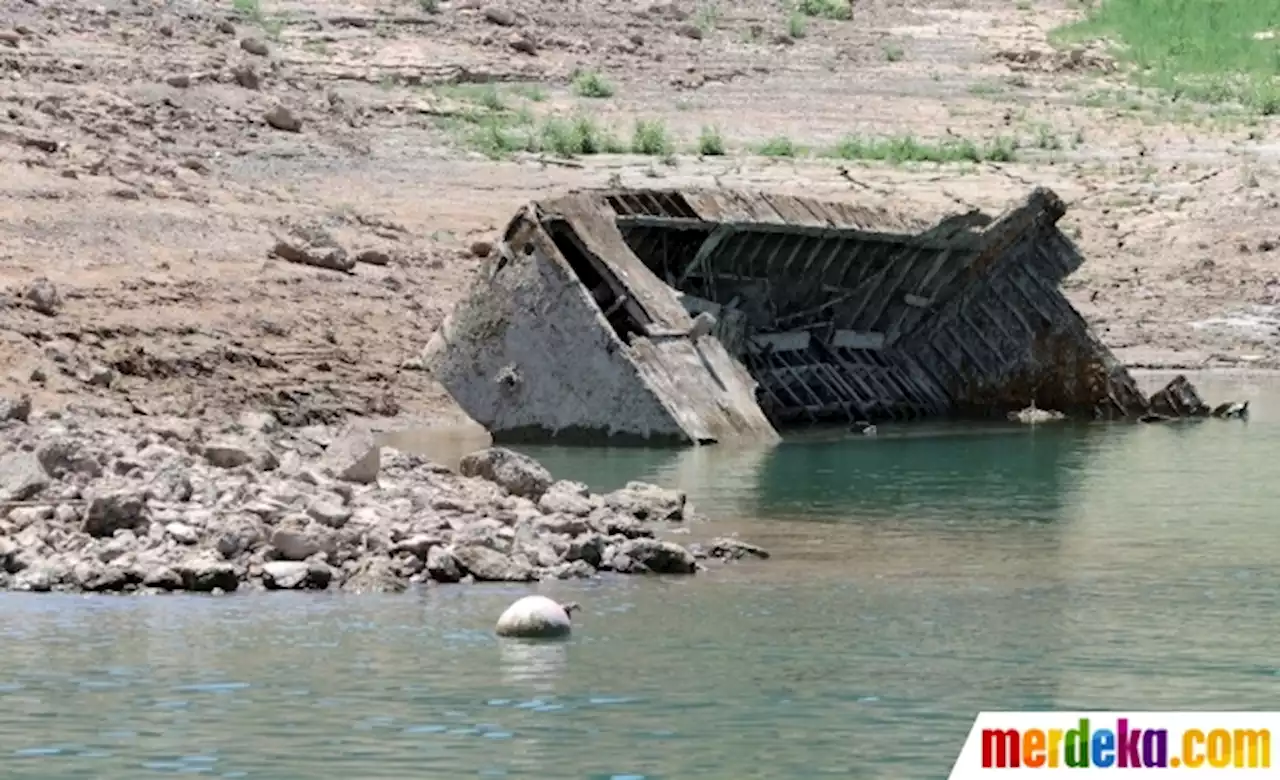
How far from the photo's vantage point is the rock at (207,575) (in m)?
14.6

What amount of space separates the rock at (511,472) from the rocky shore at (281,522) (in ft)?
0.03

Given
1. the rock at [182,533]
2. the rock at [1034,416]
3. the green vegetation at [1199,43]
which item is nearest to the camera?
the rock at [182,533]

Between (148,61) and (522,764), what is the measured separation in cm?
2398

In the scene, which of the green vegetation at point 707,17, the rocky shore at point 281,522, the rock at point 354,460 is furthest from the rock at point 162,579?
the green vegetation at point 707,17

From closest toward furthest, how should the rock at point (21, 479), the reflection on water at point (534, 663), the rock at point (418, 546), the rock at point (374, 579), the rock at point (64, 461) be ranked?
1. the reflection on water at point (534, 663)
2. the rock at point (374, 579)
3. the rock at point (418, 546)
4. the rock at point (21, 479)
5. the rock at point (64, 461)

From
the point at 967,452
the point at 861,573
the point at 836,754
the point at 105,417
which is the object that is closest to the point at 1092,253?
the point at 967,452

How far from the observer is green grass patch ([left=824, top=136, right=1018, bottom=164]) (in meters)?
35.4

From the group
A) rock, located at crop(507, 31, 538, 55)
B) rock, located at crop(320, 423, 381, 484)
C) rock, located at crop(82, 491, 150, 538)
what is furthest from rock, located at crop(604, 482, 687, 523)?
rock, located at crop(507, 31, 538, 55)

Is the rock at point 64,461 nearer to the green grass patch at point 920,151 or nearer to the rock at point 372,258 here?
the rock at point 372,258

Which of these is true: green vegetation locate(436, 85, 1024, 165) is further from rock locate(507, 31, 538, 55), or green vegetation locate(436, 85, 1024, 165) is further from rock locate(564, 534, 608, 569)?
rock locate(564, 534, 608, 569)

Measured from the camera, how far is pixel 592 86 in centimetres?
3841

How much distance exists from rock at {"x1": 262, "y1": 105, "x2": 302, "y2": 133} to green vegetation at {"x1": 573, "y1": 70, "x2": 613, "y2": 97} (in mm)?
5329

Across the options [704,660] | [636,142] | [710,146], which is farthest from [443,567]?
[710,146]

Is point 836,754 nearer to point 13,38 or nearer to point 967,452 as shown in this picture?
point 967,452
